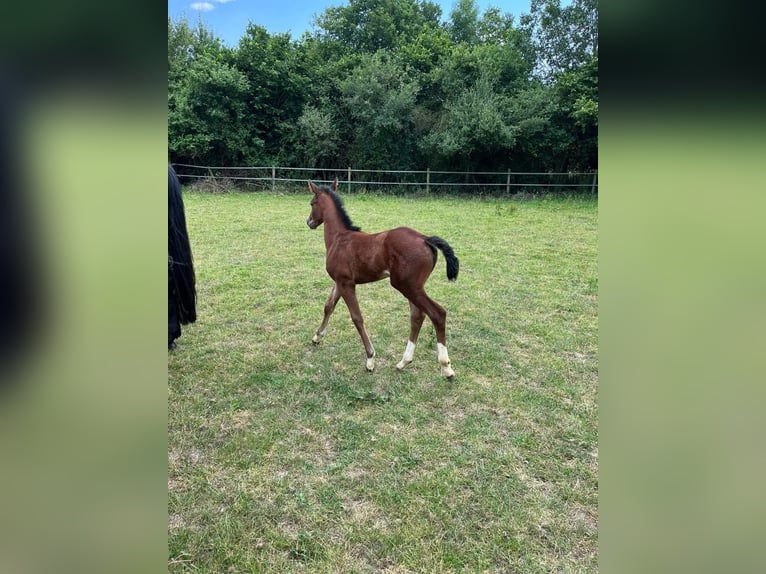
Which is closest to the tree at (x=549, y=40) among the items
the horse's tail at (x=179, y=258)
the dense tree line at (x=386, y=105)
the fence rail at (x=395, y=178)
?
the dense tree line at (x=386, y=105)

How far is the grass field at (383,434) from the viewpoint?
194 centimetres

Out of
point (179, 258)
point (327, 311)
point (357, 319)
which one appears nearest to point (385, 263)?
point (357, 319)

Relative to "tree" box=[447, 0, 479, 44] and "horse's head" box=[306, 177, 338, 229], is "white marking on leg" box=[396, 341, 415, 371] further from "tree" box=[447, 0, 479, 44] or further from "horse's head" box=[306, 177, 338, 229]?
"tree" box=[447, 0, 479, 44]

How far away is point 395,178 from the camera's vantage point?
57.0ft

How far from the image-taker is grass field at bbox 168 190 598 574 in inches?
76.5

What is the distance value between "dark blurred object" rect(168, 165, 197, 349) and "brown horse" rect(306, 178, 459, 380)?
45.1 inches
